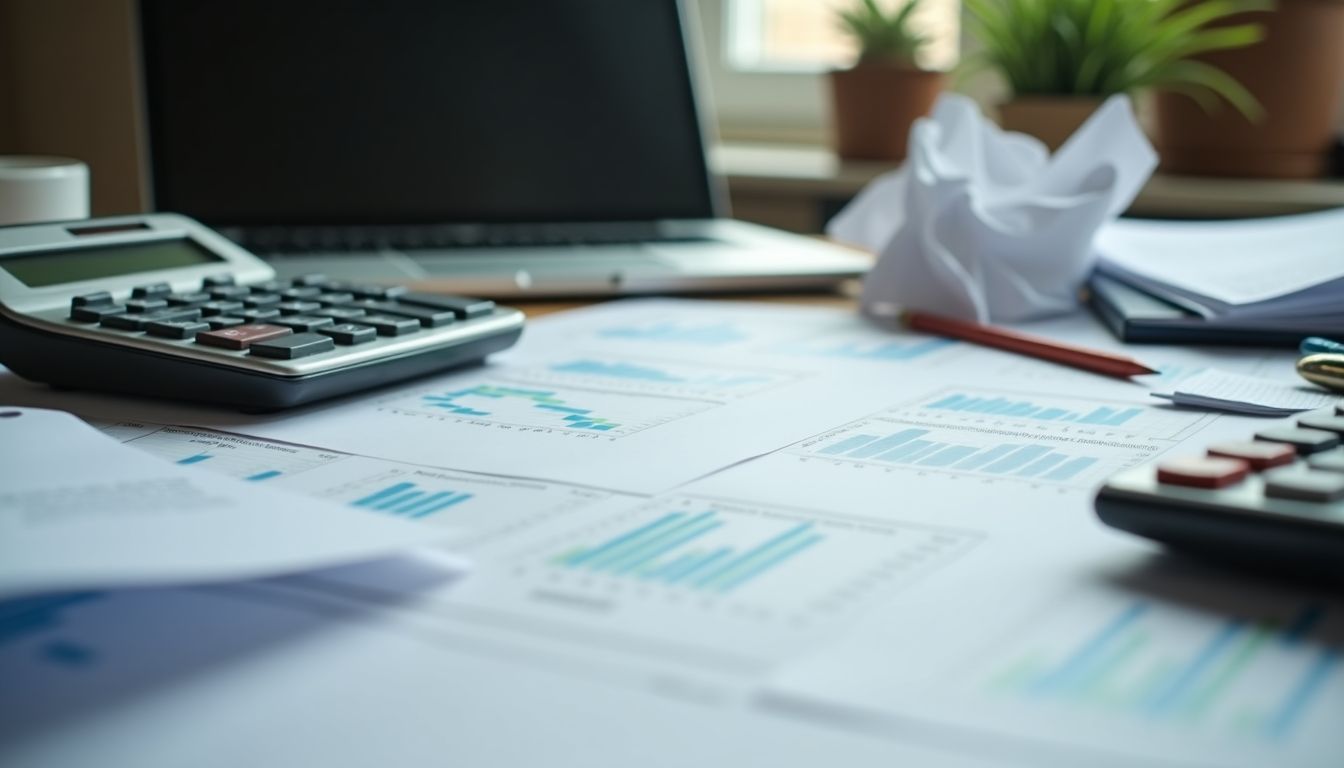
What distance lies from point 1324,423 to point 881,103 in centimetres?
112

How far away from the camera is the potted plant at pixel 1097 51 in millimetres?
1320

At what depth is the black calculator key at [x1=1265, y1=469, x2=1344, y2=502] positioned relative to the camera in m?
0.37

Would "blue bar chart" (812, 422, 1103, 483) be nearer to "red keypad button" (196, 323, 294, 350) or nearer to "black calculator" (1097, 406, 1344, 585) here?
"black calculator" (1097, 406, 1344, 585)

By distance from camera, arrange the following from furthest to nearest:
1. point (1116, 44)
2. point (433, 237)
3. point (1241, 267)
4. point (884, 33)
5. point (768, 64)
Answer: point (768, 64) < point (884, 33) < point (1116, 44) < point (433, 237) < point (1241, 267)

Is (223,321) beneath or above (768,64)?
beneath

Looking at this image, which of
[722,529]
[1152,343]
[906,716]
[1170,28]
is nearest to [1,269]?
[722,529]

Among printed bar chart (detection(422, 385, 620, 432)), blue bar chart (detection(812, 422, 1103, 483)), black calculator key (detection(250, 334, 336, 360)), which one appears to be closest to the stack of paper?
blue bar chart (detection(812, 422, 1103, 483))

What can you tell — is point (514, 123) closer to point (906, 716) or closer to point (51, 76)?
point (51, 76)

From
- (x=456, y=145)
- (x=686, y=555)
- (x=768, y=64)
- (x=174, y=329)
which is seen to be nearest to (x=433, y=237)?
(x=456, y=145)

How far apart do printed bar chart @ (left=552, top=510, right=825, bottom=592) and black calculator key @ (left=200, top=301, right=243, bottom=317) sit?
0.92 ft

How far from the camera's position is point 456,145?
3.40 ft

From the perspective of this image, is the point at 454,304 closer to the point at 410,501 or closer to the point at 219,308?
the point at 219,308

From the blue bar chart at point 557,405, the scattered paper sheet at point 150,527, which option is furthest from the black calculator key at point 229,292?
the scattered paper sheet at point 150,527

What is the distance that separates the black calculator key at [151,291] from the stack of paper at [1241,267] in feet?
1.81
